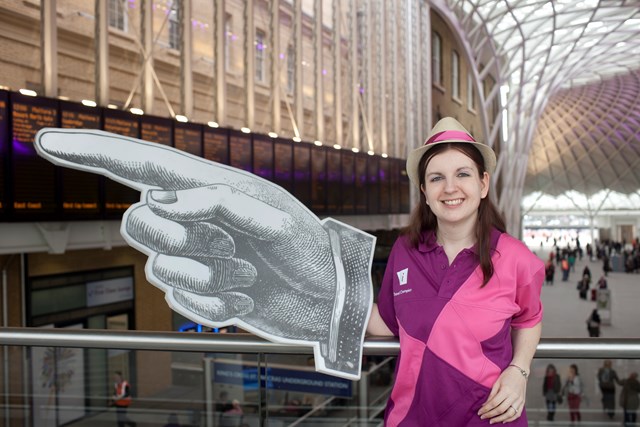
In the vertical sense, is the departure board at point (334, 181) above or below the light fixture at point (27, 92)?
below

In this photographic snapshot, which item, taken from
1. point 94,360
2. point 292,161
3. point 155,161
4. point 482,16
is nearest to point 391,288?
point 155,161

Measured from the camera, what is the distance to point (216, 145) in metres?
12.5

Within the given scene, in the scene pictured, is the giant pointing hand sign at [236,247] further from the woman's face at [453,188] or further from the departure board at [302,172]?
the departure board at [302,172]

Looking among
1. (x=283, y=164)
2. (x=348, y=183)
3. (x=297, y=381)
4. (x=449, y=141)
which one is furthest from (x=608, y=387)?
(x=348, y=183)

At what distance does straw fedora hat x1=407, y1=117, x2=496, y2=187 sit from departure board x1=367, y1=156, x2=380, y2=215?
16.2m

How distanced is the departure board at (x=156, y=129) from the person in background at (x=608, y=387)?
8082 millimetres

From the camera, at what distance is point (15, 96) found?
8.62 metres

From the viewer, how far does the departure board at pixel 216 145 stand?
1223 cm

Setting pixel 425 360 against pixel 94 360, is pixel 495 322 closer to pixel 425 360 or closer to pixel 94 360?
pixel 425 360

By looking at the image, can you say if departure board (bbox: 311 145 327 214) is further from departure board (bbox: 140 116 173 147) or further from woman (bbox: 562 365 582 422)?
woman (bbox: 562 365 582 422)

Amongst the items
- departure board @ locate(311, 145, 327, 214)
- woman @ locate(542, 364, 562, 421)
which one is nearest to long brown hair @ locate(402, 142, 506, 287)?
woman @ locate(542, 364, 562, 421)

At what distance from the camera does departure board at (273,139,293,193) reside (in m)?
14.4

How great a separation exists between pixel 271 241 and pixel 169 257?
39 centimetres

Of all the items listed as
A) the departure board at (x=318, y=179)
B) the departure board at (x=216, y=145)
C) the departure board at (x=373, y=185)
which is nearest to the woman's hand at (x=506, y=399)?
the departure board at (x=216, y=145)
